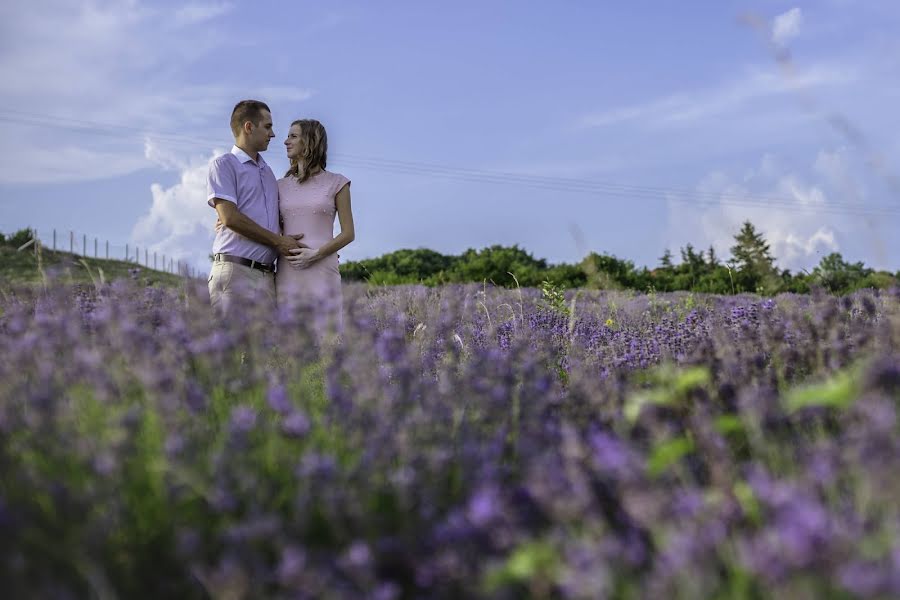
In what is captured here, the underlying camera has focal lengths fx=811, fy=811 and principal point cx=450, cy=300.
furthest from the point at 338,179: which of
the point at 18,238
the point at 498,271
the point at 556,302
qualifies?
the point at 18,238

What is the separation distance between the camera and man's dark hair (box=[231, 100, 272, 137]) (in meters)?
5.05

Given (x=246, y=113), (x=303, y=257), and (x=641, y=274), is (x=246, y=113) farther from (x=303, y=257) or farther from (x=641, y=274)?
(x=641, y=274)

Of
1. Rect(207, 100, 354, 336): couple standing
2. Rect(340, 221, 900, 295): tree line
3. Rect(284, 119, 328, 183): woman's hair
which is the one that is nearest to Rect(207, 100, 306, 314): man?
Rect(207, 100, 354, 336): couple standing

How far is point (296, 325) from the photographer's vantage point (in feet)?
9.06

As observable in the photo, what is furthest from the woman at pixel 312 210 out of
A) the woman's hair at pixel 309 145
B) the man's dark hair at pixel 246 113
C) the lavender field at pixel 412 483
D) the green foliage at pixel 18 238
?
the green foliage at pixel 18 238

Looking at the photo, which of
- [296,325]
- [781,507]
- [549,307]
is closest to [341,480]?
[296,325]

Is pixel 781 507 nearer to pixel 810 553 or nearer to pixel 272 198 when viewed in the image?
pixel 810 553

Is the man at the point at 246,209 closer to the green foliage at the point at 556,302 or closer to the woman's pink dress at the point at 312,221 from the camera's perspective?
the woman's pink dress at the point at 312,221

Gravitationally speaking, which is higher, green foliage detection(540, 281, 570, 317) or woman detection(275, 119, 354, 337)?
woman detection(275, 119, 354, 337)

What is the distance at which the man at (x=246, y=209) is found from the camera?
479cm

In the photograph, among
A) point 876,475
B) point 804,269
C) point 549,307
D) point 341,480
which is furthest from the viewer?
point 549,307

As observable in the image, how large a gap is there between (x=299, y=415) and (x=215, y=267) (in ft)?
10.4

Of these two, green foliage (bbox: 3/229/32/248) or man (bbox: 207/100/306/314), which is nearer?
man (bbox: 207/100/306/314)

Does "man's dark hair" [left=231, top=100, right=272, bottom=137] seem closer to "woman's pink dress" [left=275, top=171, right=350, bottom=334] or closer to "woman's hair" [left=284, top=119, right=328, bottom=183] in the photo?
"woman's hair" [left=284, top=119, right=328, bottom=183]
